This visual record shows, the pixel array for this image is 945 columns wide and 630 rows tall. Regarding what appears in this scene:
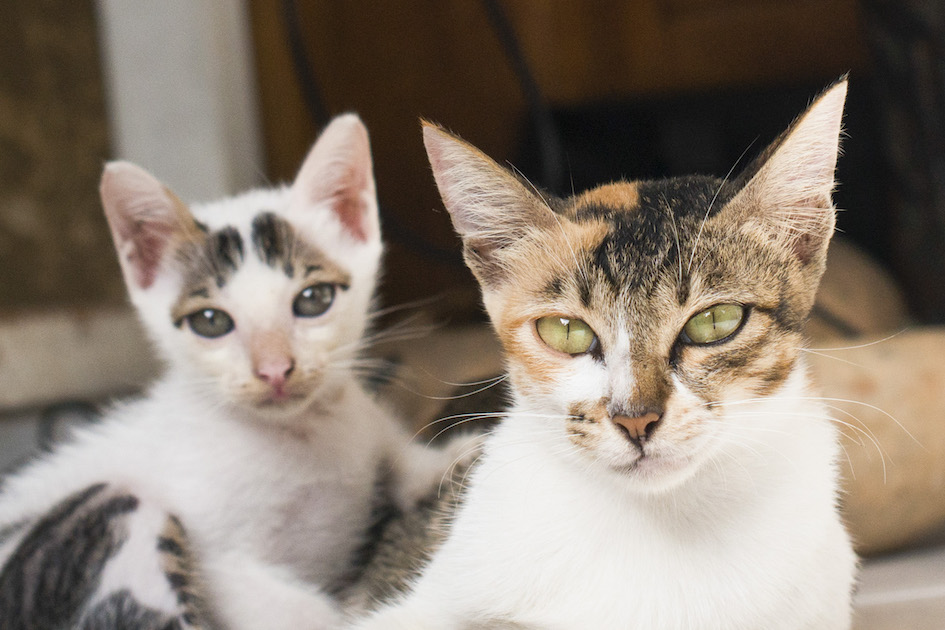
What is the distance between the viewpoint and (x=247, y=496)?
95 centimetres

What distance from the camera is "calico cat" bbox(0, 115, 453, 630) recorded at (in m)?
0.84

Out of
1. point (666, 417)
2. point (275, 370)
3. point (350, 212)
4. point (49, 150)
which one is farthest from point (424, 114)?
point (49, 150)

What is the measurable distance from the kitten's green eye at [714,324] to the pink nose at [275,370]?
1.41 feet

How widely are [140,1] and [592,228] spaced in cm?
148

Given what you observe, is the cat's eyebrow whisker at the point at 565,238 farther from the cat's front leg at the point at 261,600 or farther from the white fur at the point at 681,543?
the cat's front leg at the point at 261,600

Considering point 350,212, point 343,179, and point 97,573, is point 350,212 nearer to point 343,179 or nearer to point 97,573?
point 343,179

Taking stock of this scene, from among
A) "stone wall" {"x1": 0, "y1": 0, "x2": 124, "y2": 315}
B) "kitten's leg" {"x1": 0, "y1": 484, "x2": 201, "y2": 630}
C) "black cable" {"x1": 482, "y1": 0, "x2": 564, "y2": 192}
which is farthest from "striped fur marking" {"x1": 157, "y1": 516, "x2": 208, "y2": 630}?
"stone wall" {"x1": 0, "y1": 0, "x2": 124, "y2": 315}

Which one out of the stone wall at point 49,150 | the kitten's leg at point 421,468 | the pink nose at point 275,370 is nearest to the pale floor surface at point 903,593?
the kitten's leg at point 421,468

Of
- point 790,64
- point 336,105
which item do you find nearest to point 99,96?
point 336,105

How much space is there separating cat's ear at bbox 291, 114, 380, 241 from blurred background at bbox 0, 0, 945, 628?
9cm

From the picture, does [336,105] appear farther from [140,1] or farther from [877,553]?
[877,553]

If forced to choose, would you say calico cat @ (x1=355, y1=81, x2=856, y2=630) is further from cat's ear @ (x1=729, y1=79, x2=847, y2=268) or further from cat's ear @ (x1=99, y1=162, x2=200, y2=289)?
cat's ear @ (x1=99, y1=162, x2=200, y2=289)

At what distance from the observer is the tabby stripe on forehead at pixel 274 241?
95 centimetres

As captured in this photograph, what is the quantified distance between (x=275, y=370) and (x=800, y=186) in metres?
0.53
